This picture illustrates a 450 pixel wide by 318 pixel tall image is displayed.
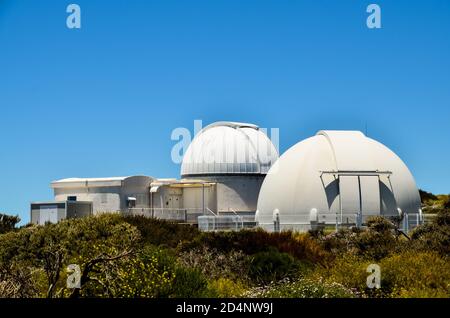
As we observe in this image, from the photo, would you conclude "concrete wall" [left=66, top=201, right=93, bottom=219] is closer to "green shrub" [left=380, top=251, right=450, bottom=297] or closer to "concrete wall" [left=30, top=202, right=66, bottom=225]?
"concrete wall" [left=30, top=202, right=66, bottom=225]

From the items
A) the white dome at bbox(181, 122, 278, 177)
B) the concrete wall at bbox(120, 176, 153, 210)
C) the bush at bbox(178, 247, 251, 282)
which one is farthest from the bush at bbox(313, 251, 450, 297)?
the white dome at bbox(181, 122, 278, 177)

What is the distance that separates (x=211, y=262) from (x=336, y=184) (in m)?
18.3

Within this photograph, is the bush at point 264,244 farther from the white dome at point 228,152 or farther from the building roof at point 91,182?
the white dome at point 228,152

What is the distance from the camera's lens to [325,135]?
43.8 m

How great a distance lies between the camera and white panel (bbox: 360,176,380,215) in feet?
134

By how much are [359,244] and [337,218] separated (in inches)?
475

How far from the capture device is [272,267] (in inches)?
907

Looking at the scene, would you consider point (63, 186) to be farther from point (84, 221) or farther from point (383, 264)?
point (383, 264)

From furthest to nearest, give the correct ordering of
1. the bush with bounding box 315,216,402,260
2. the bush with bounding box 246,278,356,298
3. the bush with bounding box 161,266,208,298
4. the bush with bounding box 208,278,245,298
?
the bush with bounding box 315,216,402,260, the bush with bounding box 208,278,245,298, the bush with bounding box 161,266,208,298, the bush with bounding box 246,278,356,298

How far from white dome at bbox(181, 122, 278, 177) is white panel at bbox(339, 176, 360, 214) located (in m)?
13.5

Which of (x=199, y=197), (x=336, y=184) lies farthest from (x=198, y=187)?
(x=336, y=184)

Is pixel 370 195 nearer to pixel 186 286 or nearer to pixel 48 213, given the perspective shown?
pixel 48 213

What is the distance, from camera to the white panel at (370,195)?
1607 inches

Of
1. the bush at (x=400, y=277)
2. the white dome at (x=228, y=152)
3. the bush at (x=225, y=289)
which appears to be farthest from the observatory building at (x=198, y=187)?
the bush at (x=400, y=277)
